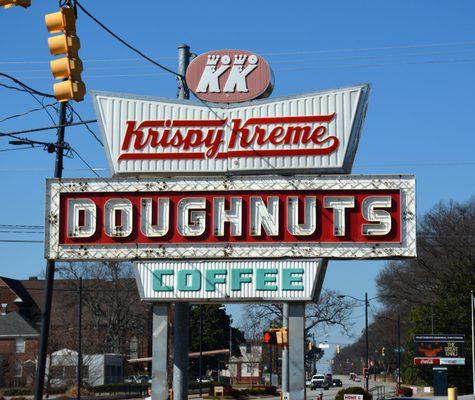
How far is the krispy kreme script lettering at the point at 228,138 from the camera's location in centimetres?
2128

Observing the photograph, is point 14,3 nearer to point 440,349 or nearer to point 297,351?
point 297,351

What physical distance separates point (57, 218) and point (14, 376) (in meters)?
71.4

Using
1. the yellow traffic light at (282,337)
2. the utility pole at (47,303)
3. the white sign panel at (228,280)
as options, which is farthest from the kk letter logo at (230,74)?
Result: the utility pole at (47,303)

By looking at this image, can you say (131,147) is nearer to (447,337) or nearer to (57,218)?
(57,218)

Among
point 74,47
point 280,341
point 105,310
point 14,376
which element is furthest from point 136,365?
point 74,47

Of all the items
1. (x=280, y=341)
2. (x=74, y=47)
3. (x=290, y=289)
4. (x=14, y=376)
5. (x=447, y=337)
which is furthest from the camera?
(x=14, y=376)

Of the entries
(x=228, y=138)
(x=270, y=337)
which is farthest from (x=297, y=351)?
(x=228, y=138)

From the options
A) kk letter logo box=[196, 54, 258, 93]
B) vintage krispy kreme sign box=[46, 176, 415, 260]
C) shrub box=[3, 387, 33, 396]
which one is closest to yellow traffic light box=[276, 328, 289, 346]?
vintage krispy kreme sign box=[46, 176, 415, 260]

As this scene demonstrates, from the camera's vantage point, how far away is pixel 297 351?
68.0ft

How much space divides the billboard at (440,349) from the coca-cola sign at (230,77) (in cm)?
6139

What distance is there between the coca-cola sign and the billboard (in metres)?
61.4

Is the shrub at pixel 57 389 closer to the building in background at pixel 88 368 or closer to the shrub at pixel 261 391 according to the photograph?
the building in background at pixel 88 368

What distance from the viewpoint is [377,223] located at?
21.0 meters

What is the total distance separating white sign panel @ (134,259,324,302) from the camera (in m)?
20.9
